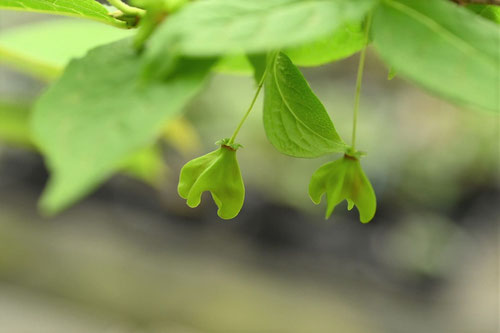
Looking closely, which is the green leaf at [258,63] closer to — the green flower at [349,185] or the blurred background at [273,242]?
the green flower at [349,185]

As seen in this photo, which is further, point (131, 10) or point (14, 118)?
point (14, 118)

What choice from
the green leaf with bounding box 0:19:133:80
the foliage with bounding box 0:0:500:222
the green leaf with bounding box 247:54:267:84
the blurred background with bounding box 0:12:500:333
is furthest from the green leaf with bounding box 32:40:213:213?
the blurred background with bounding box 0:12:500:333

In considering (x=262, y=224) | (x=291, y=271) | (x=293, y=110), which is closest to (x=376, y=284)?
(x=291, y=271)

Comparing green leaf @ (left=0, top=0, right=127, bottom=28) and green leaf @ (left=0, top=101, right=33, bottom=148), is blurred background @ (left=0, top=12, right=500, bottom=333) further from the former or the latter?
green leaf @ (left=0, top=0, right=127, bottom=28)

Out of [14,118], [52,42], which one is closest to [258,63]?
[52,42]

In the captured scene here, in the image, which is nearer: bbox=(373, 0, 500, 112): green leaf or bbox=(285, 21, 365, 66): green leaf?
bbox=(373, 0, 500, 112): green leaf

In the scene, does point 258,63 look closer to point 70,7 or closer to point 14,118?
point 70,7
